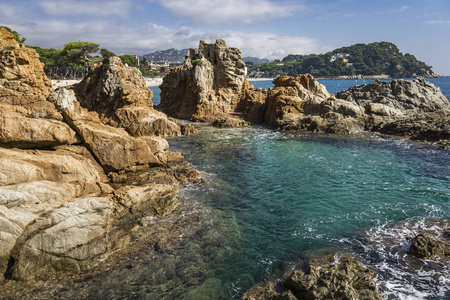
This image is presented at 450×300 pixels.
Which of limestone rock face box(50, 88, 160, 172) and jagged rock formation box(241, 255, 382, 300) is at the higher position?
limestone rock face box(50, 88, 160, 172)

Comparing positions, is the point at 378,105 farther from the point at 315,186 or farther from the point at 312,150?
the point at 315,186

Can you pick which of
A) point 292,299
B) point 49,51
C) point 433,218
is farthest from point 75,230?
point 49,51

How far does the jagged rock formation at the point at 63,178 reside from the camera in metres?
9.56

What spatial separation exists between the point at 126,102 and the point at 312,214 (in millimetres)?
25491

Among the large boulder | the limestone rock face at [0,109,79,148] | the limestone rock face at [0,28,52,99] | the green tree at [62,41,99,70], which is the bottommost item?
the large boulder

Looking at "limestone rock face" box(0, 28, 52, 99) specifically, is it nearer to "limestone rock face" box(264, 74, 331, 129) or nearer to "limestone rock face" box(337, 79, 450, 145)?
"limestone rock face" box(264, 74, 331, 129)

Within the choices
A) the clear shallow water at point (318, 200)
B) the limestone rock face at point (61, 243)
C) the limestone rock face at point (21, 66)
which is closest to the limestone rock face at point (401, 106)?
the clear shallow water at point (318, 200)

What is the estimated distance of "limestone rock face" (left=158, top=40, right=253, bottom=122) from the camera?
4662 cm

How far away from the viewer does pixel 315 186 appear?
1808 cm

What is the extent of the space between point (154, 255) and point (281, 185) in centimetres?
1021

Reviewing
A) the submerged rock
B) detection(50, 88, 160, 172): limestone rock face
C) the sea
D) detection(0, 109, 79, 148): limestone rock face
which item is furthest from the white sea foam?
detection(0, 109, 79, 148): limestone rock face

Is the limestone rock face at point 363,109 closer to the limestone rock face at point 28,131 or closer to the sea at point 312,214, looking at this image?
the sea at point 312,214

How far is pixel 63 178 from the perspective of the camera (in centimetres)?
1296

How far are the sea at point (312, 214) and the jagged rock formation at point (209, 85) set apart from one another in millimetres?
20818
